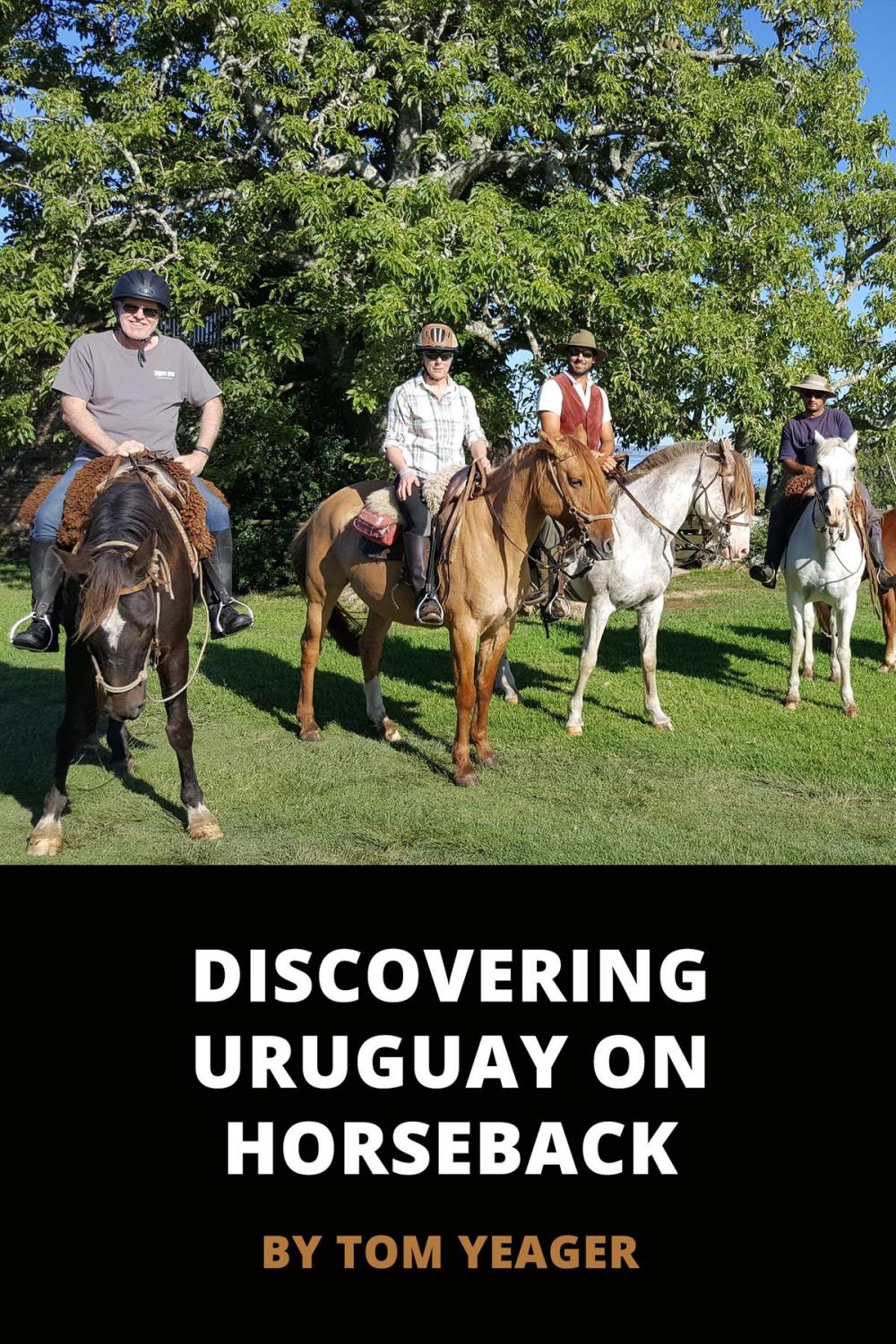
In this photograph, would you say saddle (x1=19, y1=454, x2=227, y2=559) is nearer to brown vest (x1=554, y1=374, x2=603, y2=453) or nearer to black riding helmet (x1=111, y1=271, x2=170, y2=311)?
black riding helmet (x1=111, y1=271, x2=170, y2=311)

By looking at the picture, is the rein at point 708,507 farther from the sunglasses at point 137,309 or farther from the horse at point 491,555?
the sunglasses at point 137,309

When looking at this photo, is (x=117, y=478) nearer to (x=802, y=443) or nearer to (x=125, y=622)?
(x=125, y=622)

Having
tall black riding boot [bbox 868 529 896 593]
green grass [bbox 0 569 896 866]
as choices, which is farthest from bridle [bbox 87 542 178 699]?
tall black riding boot [bbox 868 529 896 593]

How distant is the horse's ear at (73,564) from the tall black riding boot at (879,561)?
755cm

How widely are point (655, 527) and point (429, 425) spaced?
2299 mm

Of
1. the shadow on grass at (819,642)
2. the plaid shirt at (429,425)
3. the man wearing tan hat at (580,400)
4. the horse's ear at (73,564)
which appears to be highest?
the man wearing tan hat at (580,400)

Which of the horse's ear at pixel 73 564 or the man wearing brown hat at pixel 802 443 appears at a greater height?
the man wearing brown hat at pixel 802 443

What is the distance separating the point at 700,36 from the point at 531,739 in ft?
44.9

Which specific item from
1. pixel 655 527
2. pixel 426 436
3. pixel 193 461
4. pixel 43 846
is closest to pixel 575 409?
pixel 655 527

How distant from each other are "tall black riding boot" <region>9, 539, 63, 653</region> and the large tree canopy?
838cm

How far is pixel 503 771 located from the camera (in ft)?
24.4

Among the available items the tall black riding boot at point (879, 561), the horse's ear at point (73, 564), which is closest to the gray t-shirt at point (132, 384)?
the horse's ear at point (73, 564)

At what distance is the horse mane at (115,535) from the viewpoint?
4965mm

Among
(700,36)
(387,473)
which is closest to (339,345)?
(387,473)
